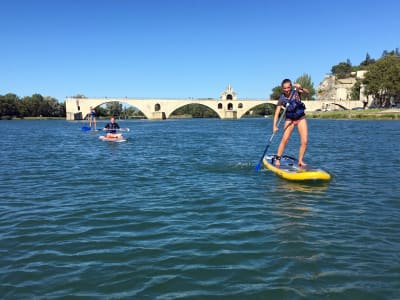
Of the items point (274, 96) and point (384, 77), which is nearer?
point (384, 77)

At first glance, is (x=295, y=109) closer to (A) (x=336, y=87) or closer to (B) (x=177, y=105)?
(B) (x=177, y=105)

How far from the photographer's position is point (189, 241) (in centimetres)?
554

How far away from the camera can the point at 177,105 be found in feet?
407

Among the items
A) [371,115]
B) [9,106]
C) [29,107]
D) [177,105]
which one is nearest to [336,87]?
[177,105]

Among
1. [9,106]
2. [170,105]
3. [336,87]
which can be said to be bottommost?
[170,105]

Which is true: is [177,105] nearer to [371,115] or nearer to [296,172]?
[371,115]

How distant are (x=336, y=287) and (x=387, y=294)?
0.53 m

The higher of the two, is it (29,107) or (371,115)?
(29,107)

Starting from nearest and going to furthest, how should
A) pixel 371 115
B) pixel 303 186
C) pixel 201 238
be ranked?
1. pixel 201 238
2. pixel 303 186
3. pixel 371 115

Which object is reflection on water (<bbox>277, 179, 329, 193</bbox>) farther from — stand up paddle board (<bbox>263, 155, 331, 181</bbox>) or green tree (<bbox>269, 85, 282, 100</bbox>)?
green tree (<bbox>269, 85, 282, 100</bbox>)

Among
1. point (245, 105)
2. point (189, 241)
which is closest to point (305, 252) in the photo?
point (189, 241)

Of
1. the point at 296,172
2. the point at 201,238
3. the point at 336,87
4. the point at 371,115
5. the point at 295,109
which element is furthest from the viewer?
the point at 336,87

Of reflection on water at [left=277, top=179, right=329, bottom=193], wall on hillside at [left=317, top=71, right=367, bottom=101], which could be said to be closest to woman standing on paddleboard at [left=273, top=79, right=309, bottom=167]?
reflection on water at [left=277, top=179, right=329, bottom=193]

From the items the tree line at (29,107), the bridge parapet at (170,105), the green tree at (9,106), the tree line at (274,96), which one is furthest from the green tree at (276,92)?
the green tree at (9,106)
